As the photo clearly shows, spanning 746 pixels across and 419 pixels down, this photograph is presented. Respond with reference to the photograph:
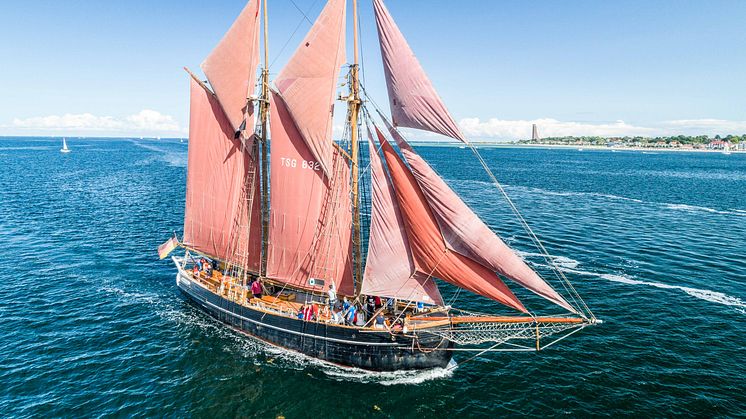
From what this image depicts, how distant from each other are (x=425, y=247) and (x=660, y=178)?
114 m

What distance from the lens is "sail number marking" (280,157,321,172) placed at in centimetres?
2245

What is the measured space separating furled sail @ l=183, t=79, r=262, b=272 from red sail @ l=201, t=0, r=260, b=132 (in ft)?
4.09

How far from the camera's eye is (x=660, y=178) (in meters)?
Result: 104

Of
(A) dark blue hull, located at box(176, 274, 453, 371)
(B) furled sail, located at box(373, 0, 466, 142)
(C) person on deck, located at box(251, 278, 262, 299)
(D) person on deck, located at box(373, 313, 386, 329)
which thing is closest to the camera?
(B) furled sail, located at box(373, 0, 466, 142)

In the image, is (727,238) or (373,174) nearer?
(373,174)

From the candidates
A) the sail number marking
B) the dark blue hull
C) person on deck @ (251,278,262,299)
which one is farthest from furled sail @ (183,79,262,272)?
the dark blue hull

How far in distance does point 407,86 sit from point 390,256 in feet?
28.5

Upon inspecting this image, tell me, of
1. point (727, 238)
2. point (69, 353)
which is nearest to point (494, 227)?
point (727, 238)

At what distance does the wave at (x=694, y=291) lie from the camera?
2761 centimetres

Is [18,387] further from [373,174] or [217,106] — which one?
[373,174]

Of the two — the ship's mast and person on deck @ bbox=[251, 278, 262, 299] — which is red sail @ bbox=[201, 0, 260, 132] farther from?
person on deck @ bbox=[251, 278, 262, 299]

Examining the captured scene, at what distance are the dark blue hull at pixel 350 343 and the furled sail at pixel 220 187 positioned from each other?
5252mm

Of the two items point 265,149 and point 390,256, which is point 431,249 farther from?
point 265,149

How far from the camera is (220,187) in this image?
90.8ft
